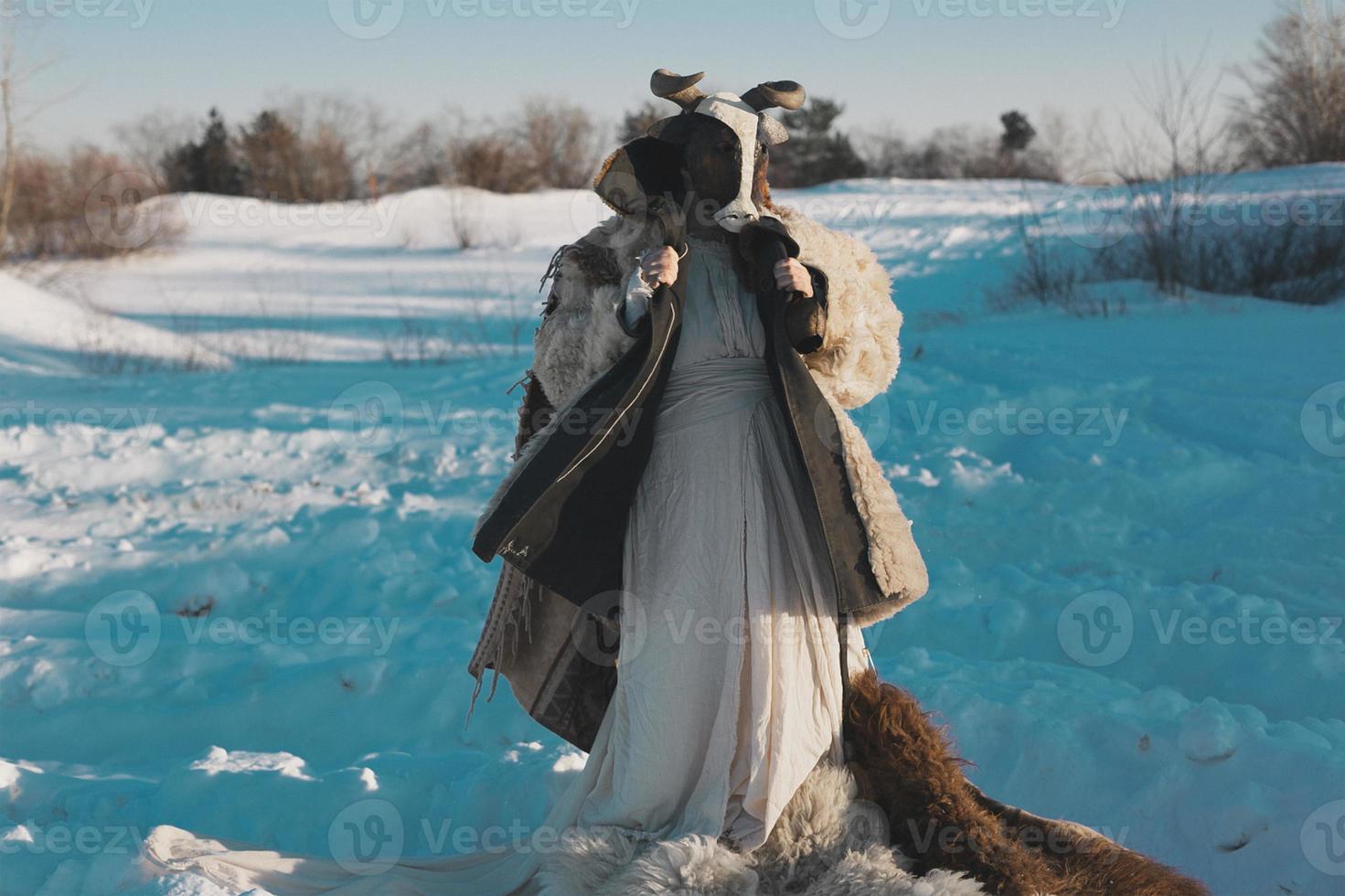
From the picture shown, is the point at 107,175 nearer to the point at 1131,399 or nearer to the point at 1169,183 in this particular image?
the point at 1169,183

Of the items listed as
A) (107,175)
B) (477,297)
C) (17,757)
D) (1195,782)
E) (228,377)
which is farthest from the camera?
(107,175)

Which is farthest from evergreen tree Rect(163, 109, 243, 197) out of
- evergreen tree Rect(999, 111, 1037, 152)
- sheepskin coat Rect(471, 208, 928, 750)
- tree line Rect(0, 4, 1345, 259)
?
sheepskin coat Rect(471, 208, 928, 750)

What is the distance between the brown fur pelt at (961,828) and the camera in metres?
2.71

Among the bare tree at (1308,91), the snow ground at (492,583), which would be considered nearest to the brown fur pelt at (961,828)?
the snow ground at (492,583)

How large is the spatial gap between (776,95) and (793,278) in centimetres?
54

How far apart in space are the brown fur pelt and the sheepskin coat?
0.95ft

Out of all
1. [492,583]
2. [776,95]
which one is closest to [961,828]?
[776,95]

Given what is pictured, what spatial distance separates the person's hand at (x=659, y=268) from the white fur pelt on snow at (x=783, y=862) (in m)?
1.27

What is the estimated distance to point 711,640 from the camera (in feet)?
9.61

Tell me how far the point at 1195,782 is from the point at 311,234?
19.6 meters

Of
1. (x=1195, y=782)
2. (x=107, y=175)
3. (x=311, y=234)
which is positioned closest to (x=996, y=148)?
(x=311, y=234)

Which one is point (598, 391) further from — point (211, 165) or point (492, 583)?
point (211, 165)

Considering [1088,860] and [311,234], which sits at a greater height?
[311,234]

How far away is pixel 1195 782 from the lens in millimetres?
3514
